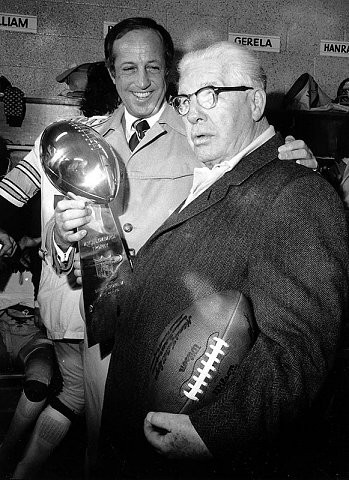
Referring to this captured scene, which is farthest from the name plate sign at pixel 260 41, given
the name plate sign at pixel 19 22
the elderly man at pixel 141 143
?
the elderly man at pixel 141 143

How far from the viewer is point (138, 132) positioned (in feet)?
3.12

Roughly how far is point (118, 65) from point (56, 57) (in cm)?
93

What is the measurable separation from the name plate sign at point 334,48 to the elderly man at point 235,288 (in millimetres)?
1504

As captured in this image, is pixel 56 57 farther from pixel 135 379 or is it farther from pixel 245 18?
pixel 135 379

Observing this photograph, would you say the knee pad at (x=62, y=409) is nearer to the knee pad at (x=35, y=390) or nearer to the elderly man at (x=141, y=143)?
the knee pad at (x=35, y=390)

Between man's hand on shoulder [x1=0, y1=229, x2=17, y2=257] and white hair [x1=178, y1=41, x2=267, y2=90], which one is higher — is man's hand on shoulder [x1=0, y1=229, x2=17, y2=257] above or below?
below

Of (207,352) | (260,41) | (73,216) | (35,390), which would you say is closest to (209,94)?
(73,216)

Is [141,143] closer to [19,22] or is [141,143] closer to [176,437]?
[176,437]

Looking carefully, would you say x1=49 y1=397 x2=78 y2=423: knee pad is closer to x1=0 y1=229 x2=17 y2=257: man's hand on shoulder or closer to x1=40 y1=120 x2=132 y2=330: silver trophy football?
x1=0 y1=229 x2=17 y2=257: man's hand on shoulder

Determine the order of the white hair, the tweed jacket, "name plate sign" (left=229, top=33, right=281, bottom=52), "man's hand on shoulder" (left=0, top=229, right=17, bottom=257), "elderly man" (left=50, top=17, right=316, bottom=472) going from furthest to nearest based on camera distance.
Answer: "name plate sign" (left=229, top=33, right=281, bottom=52)
"man's hand on shoulder" (left=0, top=229, right=17, bottom=257)
"elderly man" (left=50, top=17, right=316, bottom=472)
the white hair
the tweed jacket

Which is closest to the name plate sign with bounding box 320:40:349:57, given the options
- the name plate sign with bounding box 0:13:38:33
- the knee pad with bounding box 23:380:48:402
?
the name plate sign with bounding box 0:13:38:33

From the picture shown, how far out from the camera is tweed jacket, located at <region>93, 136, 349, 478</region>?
1.78 ft

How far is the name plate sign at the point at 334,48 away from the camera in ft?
6.51

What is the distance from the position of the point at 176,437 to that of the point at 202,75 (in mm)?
506
